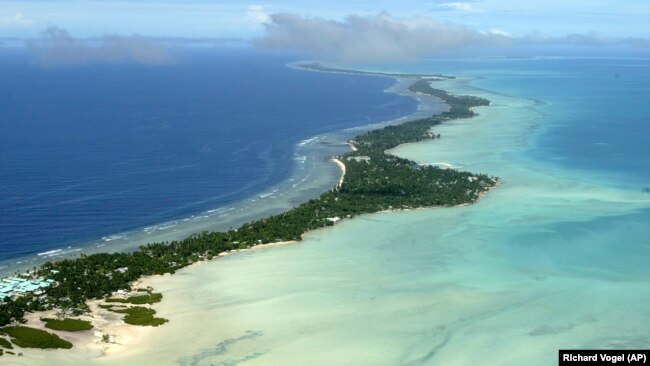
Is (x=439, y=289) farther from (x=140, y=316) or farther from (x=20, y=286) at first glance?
(x=20, y=286)

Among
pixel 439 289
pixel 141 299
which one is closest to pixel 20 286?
pixel 141 299

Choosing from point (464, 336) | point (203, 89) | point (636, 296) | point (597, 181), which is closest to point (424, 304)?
point (464, 336)

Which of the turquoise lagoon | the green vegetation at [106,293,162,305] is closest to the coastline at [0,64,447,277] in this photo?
the turquoise lagoon

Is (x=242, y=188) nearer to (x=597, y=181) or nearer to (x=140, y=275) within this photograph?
(x=140, y=275)

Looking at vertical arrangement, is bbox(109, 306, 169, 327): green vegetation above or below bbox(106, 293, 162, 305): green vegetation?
below

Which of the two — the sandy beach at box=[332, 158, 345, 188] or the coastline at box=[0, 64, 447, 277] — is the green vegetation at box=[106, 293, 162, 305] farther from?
the sandy beach at box=[332, 158, 345, 188]

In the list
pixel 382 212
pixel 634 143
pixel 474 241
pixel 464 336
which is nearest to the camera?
pixel 464 336
